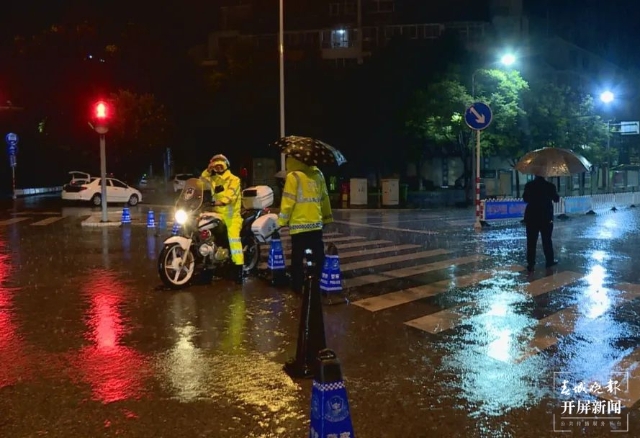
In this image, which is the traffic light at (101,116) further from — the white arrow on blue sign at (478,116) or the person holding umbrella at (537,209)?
the person holding umbrella at (537,209)

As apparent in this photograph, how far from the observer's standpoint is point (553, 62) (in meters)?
57.8

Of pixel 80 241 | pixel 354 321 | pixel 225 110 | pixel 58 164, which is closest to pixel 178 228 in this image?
pixel 354 321

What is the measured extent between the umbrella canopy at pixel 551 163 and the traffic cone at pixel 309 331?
25.9ft

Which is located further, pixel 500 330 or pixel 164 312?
pixel 164 312

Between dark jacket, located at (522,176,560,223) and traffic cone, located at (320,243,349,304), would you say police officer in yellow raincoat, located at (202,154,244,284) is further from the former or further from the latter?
dark jacket, located at (522,176,560,223)

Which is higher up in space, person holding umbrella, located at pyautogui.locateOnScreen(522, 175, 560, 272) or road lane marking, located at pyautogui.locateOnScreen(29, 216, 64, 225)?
person holding umbrella, located at pyautogui.locateOnScreen(522, 175, 560, 272)

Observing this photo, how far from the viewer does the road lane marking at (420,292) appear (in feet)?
27.8

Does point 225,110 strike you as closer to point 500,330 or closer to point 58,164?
point 58,164

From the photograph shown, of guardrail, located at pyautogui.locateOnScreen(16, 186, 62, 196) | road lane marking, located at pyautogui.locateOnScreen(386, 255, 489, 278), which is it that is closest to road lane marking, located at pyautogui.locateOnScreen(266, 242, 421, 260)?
road lane marking, located at pyautogui.locateOnScreen(386, 255, 489, 278)

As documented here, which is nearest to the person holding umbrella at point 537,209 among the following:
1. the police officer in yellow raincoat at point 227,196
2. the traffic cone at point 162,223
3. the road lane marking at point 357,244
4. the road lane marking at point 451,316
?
Result: the road lane marking at point 451,316

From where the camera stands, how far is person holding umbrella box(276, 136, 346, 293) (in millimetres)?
8000

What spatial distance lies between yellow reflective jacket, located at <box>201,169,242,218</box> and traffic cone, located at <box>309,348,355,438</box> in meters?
6.33

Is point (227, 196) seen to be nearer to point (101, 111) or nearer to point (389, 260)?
point (389, 260)

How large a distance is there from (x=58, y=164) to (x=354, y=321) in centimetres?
4722
